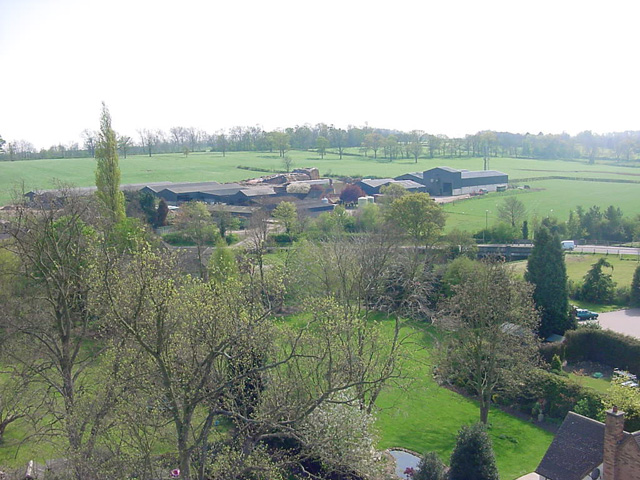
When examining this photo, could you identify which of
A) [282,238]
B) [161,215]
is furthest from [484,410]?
[161,215]

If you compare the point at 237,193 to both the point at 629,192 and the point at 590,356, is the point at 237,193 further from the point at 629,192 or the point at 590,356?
the point at 629,192

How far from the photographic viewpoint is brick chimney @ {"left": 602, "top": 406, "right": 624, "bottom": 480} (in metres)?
14.4

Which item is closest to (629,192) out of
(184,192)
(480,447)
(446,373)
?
(184,192)

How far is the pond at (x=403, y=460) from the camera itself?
1875 centimetres

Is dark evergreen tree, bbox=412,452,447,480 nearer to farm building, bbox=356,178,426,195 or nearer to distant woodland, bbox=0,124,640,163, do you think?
farm building, bbox=356,178,426,195

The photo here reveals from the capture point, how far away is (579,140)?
547 feet

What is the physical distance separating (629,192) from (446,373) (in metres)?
71.3

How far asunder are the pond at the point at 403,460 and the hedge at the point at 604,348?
1237cm

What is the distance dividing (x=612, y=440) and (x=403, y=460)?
284 inches

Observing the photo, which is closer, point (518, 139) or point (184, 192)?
point (184, 192)

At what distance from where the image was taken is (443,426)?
72.5 ft

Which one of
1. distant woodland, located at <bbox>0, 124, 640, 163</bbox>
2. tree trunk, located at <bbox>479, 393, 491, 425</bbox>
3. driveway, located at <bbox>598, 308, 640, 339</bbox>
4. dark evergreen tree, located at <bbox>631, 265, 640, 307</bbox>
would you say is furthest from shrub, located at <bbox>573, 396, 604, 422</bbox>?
distant woodland, located at <bbox>0, 124, 640, 163</bbox>

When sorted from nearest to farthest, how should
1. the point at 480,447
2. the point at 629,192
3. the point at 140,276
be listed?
the point at 140,276 < the point at 480,447 < the point at 629,192

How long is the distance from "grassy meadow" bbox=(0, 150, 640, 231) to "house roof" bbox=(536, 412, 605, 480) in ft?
135
